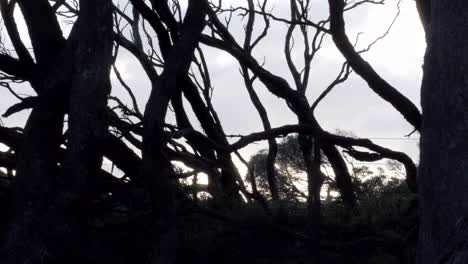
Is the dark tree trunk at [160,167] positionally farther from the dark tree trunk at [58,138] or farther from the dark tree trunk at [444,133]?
the dark tree trunk at [444,133]

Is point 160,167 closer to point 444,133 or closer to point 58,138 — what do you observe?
point 58,138

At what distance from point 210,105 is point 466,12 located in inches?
306

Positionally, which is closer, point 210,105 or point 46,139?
point 46,139

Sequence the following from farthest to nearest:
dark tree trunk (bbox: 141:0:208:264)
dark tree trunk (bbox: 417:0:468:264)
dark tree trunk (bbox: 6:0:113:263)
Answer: dark tree trunk (bbox: 6:0:113:263) < dark tree trunk (bbox: 141:0:208:264) < dark tree trunk (bbox: 417:0:468:264)

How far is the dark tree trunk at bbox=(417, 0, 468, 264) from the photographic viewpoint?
3410mm

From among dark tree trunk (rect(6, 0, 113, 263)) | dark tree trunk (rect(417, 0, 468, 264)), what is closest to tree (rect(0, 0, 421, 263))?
dark tree trunk (rect(6, 0, 113, 263))

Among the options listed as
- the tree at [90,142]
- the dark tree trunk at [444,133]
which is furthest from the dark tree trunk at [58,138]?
the dark tree trunk at [444,133]

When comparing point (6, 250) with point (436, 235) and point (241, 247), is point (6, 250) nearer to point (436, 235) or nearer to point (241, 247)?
point (241, 247)

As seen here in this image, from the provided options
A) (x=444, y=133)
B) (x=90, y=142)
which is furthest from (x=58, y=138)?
(x=444, y=133)

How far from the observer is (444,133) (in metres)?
3.59

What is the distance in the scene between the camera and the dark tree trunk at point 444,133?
3.41 meters

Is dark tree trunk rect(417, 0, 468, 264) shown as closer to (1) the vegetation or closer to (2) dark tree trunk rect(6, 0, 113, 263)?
(1) the vegetation

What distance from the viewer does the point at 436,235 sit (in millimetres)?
3441

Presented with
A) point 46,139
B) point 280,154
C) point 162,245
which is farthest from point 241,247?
point 280,154
